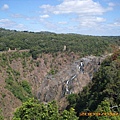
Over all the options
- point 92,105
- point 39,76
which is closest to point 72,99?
point 92,105

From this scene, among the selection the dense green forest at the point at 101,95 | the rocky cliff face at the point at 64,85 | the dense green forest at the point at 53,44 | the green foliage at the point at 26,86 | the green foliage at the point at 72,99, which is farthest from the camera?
the dense green forest at the point at 53,44

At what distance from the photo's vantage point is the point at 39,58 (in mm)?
89562

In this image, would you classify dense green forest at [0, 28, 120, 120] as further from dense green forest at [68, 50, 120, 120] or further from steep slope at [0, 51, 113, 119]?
steep slope at [0, 51, 113, 119]

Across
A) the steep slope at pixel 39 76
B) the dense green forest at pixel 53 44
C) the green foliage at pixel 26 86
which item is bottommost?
the green foliage at pixel 26 86

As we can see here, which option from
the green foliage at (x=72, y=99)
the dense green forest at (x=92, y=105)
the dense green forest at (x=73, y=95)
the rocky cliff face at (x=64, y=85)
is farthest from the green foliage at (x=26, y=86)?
the green foliage at (x=72, y=99)

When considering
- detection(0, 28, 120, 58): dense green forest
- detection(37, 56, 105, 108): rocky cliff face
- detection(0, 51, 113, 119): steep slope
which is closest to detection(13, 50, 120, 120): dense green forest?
detection(37, 56, 105, 108): rocky cliff face

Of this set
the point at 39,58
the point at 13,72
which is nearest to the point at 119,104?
the point at 13,72

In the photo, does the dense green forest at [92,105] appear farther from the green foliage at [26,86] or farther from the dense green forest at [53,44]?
the dense green forest at [53,44]

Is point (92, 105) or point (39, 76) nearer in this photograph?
point (92, 105)

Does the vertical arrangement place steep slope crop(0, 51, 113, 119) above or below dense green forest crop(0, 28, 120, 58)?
below

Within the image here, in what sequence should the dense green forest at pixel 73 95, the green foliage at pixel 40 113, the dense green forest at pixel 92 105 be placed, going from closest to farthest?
the green foliage at pixel 40 113 → the dense green forest at pixel 92 105 → the dense green forest at pixel 73 95

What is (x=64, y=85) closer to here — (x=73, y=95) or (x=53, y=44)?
(x=73, y=95)

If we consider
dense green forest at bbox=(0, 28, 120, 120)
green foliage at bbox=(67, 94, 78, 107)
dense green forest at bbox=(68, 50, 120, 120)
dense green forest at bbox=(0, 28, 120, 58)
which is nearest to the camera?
dense green forest at bbox=(0, 28, 120, 120)

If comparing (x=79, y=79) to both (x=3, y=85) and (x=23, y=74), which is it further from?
(x=23, y=74)
